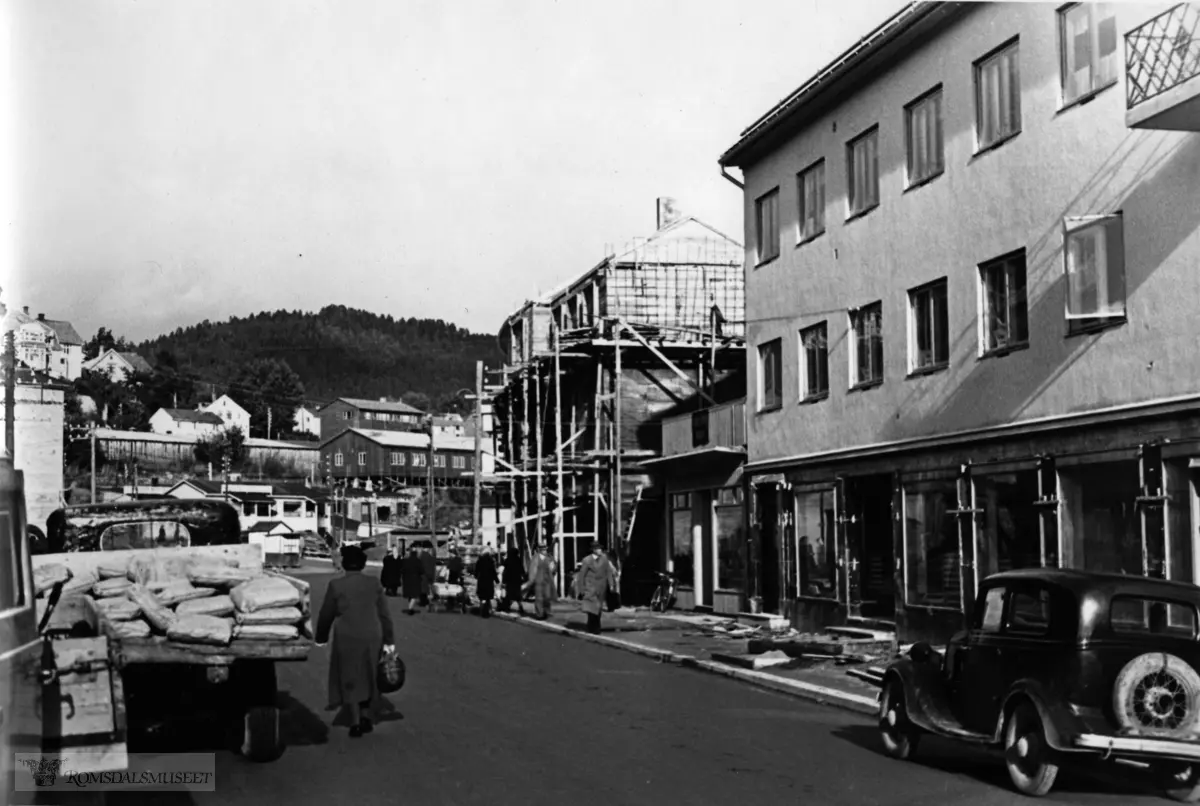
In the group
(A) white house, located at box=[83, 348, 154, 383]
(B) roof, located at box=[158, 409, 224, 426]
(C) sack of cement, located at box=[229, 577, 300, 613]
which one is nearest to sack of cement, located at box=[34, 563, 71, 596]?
(C) sack of cement, located at box=[229, 577, 300, 613]

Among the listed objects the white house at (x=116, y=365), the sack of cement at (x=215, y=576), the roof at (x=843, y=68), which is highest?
the white house at (x=116, y=365)

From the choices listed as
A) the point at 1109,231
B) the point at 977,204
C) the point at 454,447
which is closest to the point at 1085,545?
the point at 1109,231

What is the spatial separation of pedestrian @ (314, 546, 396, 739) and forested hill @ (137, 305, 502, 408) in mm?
158138

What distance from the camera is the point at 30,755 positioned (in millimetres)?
6195

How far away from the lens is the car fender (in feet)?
30.0

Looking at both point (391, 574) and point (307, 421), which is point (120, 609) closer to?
point (391, 574)

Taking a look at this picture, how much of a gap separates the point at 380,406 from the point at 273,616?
5896 inches

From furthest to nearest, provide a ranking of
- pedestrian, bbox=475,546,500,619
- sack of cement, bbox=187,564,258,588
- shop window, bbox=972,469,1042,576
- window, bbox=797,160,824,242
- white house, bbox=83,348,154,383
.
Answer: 1. white house, bbox=83,348,154,383
2. pedestrian, bbox=475,546,500,619
3. window, bbox=797,160,824,242
4. shop window, bbox=972,469,1042,576
5. sack of cement, bbox=187,564,258,588

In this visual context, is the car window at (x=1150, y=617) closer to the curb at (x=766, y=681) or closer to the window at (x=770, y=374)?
the curb at (x=766, y=681)

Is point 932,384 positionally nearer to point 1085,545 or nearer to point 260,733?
point 1085,545

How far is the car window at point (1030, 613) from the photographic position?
9.95 meters

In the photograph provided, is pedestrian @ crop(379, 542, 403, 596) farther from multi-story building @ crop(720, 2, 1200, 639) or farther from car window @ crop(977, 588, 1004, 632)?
car window @ crop(977, 588, 1004, 632)

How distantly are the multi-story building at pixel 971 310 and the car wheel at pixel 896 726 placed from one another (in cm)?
550

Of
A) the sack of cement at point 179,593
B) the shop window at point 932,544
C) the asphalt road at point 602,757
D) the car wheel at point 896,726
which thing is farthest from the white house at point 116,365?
the car wheel at point 896,726
